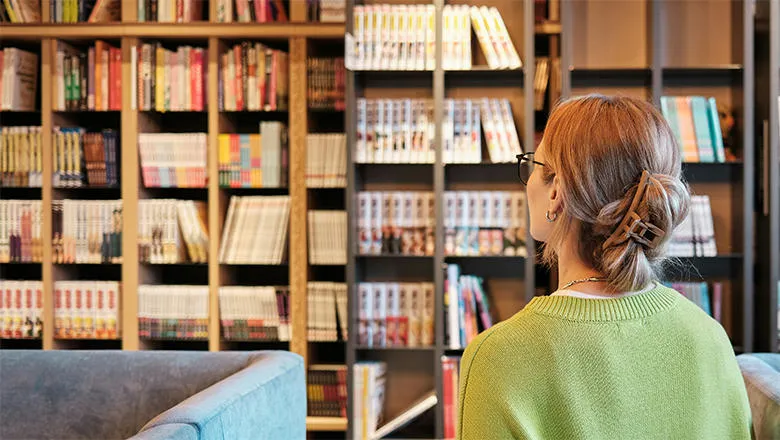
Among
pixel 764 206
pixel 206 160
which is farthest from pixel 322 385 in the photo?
pixel 764 206

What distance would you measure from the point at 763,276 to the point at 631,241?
3.13 meters

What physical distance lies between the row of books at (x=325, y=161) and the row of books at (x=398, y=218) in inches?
20.3

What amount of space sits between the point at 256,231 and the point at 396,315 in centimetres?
106

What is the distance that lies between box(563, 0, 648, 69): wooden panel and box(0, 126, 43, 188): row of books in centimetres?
295

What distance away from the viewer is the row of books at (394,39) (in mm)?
4070

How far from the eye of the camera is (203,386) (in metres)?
2.71

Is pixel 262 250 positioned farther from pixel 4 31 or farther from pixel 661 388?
pixel 661 388

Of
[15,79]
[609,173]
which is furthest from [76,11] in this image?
[609,173]

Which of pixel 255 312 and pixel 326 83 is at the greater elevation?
pixel 326 83

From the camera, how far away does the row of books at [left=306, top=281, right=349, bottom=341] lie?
4648 millimetres

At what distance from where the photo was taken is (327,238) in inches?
183

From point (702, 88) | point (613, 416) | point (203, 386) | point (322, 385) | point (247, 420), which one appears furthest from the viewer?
point (322, 385)

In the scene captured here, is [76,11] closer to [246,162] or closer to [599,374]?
[246,162]

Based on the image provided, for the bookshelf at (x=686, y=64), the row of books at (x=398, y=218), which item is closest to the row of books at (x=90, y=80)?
the row of books at (x=398, y=218)
